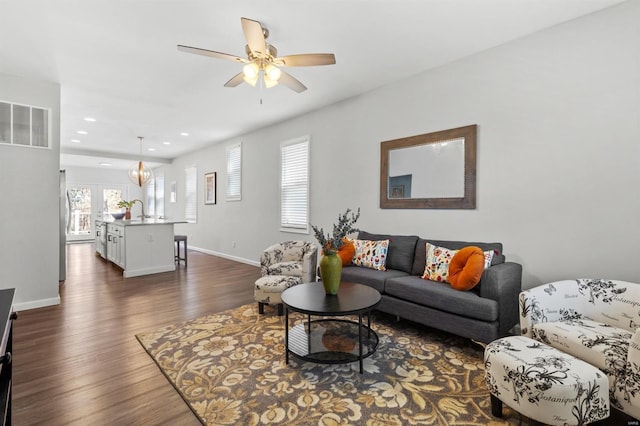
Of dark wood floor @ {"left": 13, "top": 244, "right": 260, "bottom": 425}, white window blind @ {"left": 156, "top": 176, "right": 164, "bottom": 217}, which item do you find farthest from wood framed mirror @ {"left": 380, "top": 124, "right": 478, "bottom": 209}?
white window blind @ {"left": 156, "top": 176, "right": 164, "bottom": 217}

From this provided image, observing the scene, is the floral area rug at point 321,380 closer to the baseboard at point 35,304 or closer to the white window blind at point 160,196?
the baseboard at point 35,304

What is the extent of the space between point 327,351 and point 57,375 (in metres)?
1.97

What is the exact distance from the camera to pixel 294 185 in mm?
5449

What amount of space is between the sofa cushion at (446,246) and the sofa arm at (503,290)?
0.69 ft

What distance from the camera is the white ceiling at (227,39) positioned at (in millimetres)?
2467

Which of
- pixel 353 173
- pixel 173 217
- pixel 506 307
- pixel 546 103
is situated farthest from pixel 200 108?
pixel 173 217

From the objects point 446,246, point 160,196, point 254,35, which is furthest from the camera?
point 160,196

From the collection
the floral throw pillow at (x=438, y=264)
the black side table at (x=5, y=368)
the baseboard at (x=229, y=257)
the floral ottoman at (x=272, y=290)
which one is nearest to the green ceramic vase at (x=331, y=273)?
the floral ottoman at (x=272, y=290)

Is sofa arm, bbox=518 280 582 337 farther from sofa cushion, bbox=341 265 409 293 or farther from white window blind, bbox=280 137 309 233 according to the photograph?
white window blind, bbox=280 137 309 233

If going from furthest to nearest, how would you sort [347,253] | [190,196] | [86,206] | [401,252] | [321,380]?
1. [86,206]
2. [190,196]
3. [347,253]
4. [401,252]
5. [321,380]

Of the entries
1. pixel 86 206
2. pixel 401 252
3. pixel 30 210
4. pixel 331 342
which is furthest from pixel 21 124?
pixel 86 206

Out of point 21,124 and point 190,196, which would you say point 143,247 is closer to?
point 21,124

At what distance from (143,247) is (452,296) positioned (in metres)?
5.23

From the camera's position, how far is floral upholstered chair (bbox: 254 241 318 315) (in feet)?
11.1
